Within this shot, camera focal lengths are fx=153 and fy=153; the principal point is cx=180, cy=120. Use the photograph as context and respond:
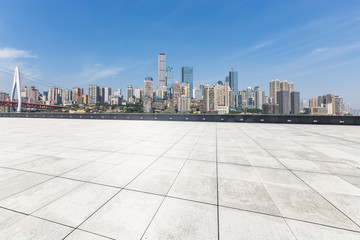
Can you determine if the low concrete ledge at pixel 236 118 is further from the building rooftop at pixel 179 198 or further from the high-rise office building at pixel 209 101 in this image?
the high-rise office building at pixel 209 101

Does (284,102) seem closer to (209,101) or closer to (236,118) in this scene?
(209,101)

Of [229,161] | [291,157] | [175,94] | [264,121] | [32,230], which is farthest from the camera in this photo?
[175,94]

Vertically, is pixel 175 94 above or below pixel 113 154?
above

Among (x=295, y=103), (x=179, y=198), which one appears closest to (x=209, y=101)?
(x=295, y=103)

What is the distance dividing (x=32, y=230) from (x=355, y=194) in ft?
20.6

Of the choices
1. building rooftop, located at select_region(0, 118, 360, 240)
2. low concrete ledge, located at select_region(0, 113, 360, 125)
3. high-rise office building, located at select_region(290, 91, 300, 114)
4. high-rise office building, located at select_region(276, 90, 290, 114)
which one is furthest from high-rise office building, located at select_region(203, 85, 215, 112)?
building rooftop, located at select_region(0, 118, 360, 240)

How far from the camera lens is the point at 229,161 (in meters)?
5.57

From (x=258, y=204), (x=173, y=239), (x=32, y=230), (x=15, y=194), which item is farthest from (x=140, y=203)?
(x=15, y=194)

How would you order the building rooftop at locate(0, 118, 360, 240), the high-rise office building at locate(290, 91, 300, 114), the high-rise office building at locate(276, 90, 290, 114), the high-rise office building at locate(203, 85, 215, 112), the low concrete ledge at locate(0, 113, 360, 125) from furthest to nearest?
the high-rise office building at locate(203, 85, 215, 112) → the high-rise office building at locate(290, 91, 300, 114) → the high-rise office building at locate(276, 90, 290, 114) → the low concrete ledge at locate(0, 113, 360, 125) → the building rooftop at locate(0, 118, 360, 240)

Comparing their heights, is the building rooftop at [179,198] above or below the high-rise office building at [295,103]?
below

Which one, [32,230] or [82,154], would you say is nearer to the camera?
[32,230]

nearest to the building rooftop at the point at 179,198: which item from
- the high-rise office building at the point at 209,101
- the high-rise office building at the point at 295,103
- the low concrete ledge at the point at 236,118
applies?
the low concrete ledge at the point at 236,118

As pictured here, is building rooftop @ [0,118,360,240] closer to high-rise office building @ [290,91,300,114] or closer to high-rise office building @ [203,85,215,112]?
high-rise office building @ [203,85,215,112]

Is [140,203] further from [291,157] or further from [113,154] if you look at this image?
[291,157]
